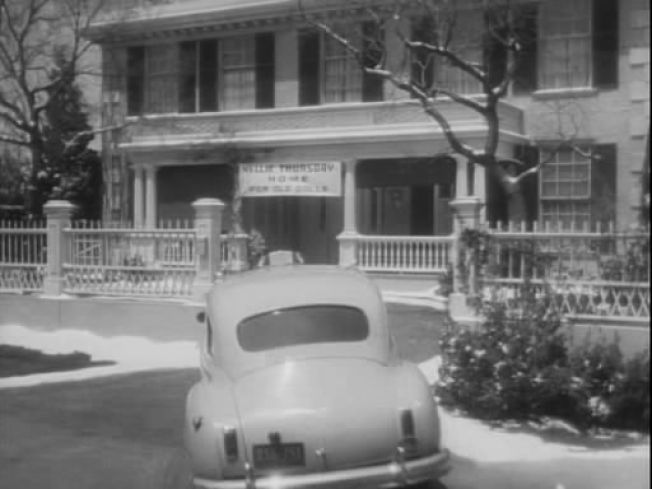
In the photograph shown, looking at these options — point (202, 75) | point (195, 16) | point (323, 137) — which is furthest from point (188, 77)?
point (323, 137)

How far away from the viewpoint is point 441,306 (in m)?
6.88

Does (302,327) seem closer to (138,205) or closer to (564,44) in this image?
(564,44)

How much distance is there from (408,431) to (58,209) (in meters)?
7.28

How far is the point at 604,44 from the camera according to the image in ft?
20.9

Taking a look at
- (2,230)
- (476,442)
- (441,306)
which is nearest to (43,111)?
(2,230)

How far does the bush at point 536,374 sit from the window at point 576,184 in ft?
1.67

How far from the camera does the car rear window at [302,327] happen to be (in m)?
4.36

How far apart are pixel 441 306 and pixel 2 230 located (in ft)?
18.8

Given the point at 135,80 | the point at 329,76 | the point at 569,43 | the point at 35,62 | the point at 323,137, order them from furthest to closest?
1. the point at 329,76
2. the point at 323,137
3. the point at 35,62
4. the point at 135,80
5. the point at 569,43

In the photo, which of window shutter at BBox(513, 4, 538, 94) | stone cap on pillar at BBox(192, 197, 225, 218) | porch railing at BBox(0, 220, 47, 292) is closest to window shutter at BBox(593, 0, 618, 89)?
window shutter at BBox(513, 4, 538, 94)

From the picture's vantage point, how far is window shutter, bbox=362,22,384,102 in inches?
453

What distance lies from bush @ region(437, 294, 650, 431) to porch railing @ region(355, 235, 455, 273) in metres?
4.31

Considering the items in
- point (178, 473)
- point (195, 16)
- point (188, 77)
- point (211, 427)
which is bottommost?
point (178, 473)

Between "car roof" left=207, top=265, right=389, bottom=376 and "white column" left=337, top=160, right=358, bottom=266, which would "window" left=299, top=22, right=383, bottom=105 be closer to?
"white column" left=337, top=160, right=358, bottom=266
